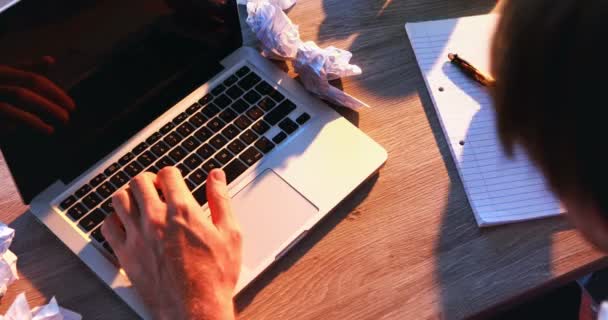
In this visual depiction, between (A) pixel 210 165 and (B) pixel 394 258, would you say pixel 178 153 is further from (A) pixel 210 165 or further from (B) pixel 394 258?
(B) pixel 394 258

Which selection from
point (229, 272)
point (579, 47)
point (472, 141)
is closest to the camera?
point (579, 47)

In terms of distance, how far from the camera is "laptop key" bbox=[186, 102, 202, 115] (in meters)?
0.87

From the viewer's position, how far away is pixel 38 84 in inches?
28.3

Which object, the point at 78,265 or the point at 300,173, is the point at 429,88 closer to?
the point at 300,173

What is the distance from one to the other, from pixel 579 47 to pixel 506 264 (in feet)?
1.11

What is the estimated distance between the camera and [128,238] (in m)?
0.75

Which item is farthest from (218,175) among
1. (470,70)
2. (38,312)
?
(470,70)

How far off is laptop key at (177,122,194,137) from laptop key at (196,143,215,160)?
3cm

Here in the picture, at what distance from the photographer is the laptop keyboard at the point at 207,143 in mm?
797

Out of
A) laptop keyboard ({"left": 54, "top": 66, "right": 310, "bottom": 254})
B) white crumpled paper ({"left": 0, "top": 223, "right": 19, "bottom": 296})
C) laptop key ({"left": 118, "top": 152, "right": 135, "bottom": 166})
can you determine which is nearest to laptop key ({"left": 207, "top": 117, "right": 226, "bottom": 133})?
laptop keyboard ({"left": 54, "top": 66, "right": 310, "bottom": 254})

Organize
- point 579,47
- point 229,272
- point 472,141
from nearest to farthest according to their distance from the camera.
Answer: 1. point 579,47
2. point 229,272
3. point 472,141

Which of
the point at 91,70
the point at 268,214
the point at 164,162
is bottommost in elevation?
the point at 268,214

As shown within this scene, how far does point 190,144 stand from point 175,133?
0.09ft

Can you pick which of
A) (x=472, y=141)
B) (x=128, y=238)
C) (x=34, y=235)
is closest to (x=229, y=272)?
(x=128, y=238)
